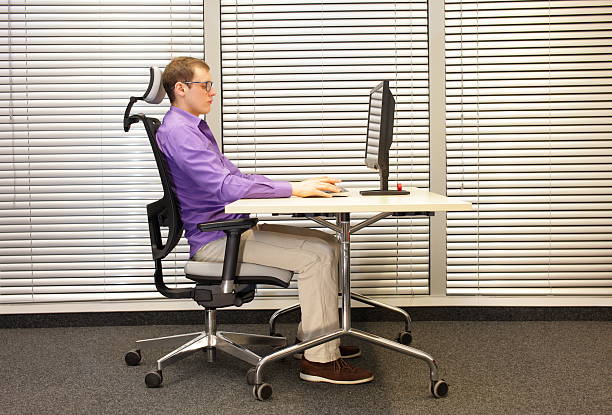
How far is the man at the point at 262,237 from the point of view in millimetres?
2805

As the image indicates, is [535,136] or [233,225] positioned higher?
[535,136]

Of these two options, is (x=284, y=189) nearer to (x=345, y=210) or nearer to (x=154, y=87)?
(x=345, y=210)

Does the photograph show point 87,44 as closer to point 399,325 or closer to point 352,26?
point 352,26

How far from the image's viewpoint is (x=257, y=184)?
2.80 meters

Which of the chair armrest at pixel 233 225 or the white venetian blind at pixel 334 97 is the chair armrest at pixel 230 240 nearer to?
the chair armrest at pixel 233 225

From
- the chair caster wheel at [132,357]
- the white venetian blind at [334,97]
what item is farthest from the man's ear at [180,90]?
the chair caster wheel at [132,357]

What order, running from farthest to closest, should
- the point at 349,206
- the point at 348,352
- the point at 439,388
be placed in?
the point at 348,352 < the point at 439,388 < the point at 349,206

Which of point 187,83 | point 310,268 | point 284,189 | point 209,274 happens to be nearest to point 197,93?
point 187,83

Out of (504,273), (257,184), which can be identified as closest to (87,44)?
(257,184)

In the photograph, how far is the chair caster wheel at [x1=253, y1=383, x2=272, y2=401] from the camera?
264 centimetres

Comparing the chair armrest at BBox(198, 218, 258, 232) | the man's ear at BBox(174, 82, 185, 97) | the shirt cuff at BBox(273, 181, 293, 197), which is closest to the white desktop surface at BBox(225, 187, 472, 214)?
the chair armrest at BBox(198, 218, 258, 232)

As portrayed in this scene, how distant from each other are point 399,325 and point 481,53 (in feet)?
5.49

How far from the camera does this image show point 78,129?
13.4 feet

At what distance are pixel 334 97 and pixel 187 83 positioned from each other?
4.21 ft
